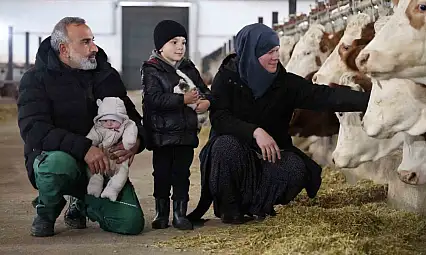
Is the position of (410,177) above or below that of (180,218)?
above

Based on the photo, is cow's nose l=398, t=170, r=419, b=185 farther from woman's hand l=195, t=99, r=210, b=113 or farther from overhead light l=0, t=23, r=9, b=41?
overhead light l=0, t=23, r=9, b=41

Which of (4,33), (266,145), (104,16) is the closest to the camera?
(266,145)

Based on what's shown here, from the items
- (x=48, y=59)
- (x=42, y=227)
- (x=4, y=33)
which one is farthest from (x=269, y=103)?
(x=4, y=33)

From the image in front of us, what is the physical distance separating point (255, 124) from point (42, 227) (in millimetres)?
1166

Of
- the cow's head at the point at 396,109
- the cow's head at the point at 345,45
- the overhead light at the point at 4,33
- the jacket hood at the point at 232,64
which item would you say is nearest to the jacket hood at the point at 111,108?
the jacket hood at the point at 232,64

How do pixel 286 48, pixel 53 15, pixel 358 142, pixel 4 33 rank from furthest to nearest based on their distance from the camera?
pixel 53 15
pixel 4 33
pixel 286 48
pixel 358 142

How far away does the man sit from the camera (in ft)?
11.5

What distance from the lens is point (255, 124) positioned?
3.82m

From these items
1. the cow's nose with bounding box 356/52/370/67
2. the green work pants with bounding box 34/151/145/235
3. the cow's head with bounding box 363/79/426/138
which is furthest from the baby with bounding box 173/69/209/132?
the cow's nose with bounding box 356/52/370/67

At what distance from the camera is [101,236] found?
360 cm

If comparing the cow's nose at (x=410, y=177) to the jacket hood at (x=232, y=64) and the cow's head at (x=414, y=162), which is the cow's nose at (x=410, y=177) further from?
the jacket hood at (x=232, y=64)

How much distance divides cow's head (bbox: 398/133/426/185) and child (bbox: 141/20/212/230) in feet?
3.25

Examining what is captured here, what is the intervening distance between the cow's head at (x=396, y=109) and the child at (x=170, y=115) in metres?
0.80

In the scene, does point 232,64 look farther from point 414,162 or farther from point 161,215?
point 414,162
